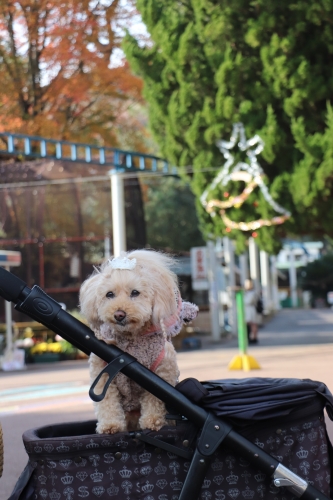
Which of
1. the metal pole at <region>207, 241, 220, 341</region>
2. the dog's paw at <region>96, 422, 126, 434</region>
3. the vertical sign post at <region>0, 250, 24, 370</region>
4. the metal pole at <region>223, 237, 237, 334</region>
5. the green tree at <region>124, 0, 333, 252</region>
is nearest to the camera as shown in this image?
the dog's paw at <region>96, 422, 126, 434</region>

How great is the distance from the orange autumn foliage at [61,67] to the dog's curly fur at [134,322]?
14.3m

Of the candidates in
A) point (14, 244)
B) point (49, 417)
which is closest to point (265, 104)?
point (14, 244)

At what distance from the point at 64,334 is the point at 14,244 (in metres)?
14.8

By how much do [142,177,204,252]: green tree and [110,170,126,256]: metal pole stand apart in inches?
450

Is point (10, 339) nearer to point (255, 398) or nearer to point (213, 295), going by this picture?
point (213, 295)

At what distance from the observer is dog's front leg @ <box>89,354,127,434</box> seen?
3.15 metres

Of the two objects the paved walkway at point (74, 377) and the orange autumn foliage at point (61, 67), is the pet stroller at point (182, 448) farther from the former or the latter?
the orange autumn foliage at point (61, 67)


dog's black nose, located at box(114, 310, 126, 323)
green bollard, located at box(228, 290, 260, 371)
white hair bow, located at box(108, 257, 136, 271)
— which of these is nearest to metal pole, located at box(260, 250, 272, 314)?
green bollard, located at box(228, 290, 260, 371)

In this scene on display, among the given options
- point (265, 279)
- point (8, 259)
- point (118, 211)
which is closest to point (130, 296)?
point (8, 259)

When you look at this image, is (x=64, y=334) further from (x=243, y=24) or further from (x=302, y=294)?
(x=302, y=294)

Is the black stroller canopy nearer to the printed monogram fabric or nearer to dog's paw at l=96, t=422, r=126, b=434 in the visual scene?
the printed monogram fabric

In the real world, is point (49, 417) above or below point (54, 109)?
below

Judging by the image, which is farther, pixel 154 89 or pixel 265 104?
pixel 154 89

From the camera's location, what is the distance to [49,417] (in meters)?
7.77
